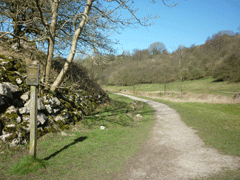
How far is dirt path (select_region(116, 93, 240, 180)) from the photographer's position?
3.84 m

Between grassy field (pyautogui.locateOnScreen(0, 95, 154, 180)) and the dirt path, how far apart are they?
1.42 feet

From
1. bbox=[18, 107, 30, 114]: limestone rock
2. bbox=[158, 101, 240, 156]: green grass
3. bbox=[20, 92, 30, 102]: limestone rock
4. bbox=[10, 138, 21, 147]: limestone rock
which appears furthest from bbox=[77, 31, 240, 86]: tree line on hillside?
bbox=[10, 138, 21, 147]: limestone rock

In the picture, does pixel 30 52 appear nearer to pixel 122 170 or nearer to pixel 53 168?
pixel 53 168

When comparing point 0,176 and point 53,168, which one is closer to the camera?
A: point 0,176

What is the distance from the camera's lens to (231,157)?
4605 mm

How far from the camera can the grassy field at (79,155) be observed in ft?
12.4

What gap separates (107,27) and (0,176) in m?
7.20

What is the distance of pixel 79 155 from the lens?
16.1 ft

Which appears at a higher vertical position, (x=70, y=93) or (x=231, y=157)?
(x=70, y=93)

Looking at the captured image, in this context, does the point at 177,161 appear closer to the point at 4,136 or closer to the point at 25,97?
the point at 4,136

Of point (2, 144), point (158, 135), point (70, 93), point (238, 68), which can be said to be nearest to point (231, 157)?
point (158, 135)

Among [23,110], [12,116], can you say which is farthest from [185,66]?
[12,116]

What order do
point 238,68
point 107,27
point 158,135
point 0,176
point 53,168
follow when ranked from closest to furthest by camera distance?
1. point 0,176
2. point 53,168
3. point 158,135
4. point 107,27
5. point 238,68

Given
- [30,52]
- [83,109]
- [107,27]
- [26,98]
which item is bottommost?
[83,109]
